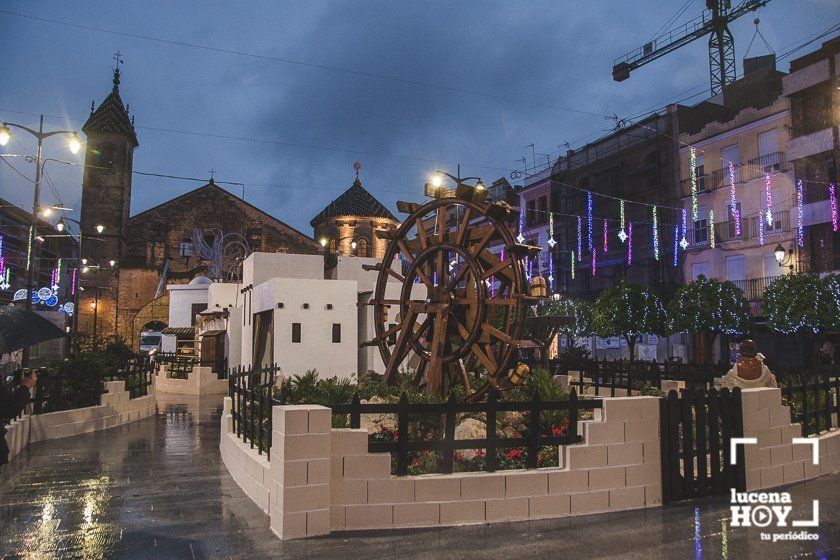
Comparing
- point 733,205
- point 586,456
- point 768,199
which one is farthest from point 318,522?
point 733,205

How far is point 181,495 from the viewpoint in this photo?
8023 millimetres

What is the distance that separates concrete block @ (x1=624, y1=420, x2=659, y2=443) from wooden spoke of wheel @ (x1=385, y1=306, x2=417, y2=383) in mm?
6190

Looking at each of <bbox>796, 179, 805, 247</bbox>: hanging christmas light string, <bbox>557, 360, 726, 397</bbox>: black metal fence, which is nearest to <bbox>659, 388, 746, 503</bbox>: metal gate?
<bbox>557, 360, 726, 397</bbox>: black metal fence

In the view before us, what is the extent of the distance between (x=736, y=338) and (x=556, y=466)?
2772cm

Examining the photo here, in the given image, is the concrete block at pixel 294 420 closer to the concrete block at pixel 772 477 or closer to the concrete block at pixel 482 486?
the concrete block at pixel 482 486

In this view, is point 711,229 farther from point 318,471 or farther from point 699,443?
point 318,471

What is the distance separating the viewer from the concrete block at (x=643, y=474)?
286 inches

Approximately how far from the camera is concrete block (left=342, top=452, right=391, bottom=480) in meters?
6.50

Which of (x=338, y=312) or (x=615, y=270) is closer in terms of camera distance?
(x=338, y=312)

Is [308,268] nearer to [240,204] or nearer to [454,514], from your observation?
[454,514]

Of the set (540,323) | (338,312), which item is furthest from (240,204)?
(540,323)

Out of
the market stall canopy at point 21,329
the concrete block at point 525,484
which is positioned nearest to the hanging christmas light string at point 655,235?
the market stall canopy at point 21,329

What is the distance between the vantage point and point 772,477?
26.5ft

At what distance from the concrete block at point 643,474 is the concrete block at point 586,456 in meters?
0.36
